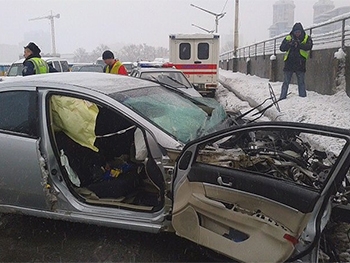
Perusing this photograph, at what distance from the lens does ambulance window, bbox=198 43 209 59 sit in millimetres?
16172

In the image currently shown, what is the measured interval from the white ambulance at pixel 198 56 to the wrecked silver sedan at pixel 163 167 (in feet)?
39.7

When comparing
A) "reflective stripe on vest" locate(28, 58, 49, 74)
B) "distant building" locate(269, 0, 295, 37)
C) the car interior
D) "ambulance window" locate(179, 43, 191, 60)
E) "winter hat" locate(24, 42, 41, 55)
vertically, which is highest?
"distant building" locate(269, 0, 295, 37)

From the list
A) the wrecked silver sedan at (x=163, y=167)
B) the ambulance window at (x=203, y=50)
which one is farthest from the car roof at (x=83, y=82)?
the ambulance window at (x=203, y=50)

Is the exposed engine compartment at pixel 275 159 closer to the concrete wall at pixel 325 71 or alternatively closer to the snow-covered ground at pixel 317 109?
the snow-covered ground at pixel 317 109

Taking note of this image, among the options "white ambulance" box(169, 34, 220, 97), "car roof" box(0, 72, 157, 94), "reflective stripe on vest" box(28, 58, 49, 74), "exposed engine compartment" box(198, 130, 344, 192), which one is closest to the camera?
"exposed engine compartment" box(198, 130, 344, 192)

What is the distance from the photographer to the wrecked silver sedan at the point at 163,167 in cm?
228

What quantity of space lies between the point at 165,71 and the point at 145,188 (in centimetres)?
720

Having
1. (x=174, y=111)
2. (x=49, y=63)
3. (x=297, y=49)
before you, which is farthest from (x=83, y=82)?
(x=49, y=63)

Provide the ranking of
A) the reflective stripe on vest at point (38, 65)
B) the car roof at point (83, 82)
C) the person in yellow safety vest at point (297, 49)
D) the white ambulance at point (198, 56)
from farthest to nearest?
the white ambulance at point (198, 56) → the person in yellow safety vest at point (297, 49) → the reflective stripe on vest at point (38, 65) → the car roof at point (83, 82)

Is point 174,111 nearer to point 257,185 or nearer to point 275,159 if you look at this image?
point 275,159

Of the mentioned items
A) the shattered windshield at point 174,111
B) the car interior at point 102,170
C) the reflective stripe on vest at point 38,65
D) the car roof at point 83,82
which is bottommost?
the car interior at point 102,170

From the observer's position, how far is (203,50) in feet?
53.2

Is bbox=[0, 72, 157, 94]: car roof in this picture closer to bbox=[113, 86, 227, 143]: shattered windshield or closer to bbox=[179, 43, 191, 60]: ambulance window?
bbox=[113, 86, 227, 143]: shattered windshield

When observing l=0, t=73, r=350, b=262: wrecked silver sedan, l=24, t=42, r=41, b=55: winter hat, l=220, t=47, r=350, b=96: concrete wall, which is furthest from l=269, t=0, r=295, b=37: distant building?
l=0, t=73, r=350, b=262: wrecked silver sedan
